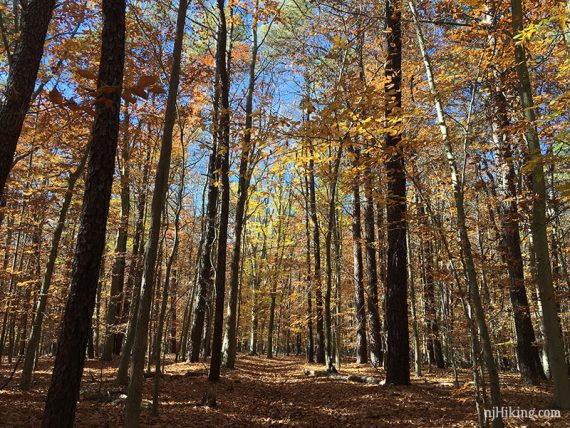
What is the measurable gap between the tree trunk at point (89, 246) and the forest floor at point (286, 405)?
200 centimetres

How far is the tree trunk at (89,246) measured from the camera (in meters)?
3.78

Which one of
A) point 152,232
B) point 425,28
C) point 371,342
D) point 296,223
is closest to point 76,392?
point 152,232

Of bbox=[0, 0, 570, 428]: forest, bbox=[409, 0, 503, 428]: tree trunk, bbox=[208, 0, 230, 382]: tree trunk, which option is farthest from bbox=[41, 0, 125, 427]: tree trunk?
bbox=[208, 0, 230, 382]: tree trunk

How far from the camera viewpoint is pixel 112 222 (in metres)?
15.9

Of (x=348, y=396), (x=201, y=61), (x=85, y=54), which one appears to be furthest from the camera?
(x=201, y=61)

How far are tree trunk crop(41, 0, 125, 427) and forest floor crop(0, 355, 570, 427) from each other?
78.7 inches

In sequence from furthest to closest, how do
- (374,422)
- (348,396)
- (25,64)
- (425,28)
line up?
(425,28)
(348,396)
(374,422)
(25,64)

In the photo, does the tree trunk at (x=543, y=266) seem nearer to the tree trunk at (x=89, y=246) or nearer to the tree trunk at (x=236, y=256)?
the tree trunk at (x=89, y=246)

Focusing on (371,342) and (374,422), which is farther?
(371,342)

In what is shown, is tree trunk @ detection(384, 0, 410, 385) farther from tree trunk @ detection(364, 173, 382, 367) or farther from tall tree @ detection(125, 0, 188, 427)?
tree trunk @ detection(364, 173, 382, 367)

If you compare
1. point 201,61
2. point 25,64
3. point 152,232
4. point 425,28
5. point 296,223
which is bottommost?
point 152,232

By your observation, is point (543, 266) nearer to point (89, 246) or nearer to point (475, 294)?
point (475, 294)

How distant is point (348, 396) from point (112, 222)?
40.6 feet

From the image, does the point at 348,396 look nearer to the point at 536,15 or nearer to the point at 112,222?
the point at 536,15
